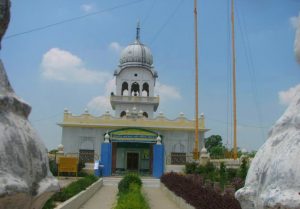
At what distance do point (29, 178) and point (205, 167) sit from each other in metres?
19.0

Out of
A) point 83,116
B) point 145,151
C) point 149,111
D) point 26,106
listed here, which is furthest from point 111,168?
point 26,106

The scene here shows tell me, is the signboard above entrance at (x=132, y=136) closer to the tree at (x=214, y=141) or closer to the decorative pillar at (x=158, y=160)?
the decorative pillar at (x=158, y=160)

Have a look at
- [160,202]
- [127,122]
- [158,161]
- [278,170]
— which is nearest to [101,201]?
[160,202]

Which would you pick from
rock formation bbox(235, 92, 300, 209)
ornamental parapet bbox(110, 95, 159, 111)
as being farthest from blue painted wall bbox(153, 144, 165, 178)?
rock formation bbox(235, 92, 300, 209)

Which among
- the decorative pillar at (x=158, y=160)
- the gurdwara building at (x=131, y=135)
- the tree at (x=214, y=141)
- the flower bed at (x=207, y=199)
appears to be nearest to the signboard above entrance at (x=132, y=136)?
the gurdwara building at (x=131, y=135)

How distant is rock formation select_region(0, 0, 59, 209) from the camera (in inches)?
84.7

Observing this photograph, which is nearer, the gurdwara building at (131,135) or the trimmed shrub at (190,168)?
the trimmed shrub at (190,168)

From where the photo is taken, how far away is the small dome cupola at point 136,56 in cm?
3409

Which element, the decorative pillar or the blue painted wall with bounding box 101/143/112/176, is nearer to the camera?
the decorative pillar

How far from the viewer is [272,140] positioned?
8.60ft

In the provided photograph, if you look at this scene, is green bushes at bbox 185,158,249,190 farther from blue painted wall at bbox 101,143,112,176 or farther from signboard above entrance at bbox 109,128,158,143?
blue painted wall at bbox 101,143,112,176

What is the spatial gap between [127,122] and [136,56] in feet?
27.1

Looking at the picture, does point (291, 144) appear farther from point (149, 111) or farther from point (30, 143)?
point (149, 111)

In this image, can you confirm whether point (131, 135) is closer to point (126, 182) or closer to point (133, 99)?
point (133, 99)
